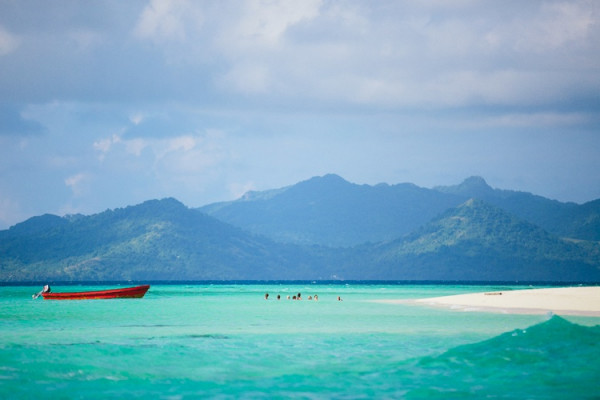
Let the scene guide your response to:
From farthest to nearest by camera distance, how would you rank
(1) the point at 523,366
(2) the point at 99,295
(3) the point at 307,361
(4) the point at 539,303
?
(2) the point at 99,295
(4) the point at 539,303
(3) the point at 307,361
(1) the point at 523,366

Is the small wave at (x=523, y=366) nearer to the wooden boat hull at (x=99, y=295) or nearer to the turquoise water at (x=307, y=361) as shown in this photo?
the turquoise water at (x=307, y=361)

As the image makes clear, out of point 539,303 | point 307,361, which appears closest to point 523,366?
point 307,361

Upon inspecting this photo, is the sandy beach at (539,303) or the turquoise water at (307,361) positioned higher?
the sandy beach at (539,303)

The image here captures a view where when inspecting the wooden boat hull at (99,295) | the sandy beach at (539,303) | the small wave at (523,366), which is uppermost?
the wooden boat hull at (99,295)

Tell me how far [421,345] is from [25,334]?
2491 cm

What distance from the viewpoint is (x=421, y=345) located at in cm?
3853

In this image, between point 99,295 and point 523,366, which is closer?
point 523,366

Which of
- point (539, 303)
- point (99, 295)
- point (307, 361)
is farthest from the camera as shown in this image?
point (99, 295)

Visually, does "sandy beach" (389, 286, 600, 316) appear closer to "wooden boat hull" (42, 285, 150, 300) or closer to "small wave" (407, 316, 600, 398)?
"small wave" (407, 316, 600, 398)

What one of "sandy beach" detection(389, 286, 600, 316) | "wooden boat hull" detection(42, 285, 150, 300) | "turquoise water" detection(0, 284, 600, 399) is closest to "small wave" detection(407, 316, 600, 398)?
"turquoise water" detection(0, 284, 600, 399)

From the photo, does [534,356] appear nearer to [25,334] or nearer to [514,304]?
[25,334]

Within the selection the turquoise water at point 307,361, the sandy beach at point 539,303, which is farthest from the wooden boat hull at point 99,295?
the turquoise water at point 307,361

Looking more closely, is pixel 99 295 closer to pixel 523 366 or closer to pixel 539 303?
A: pixel 539 303

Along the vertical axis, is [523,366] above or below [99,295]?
below
